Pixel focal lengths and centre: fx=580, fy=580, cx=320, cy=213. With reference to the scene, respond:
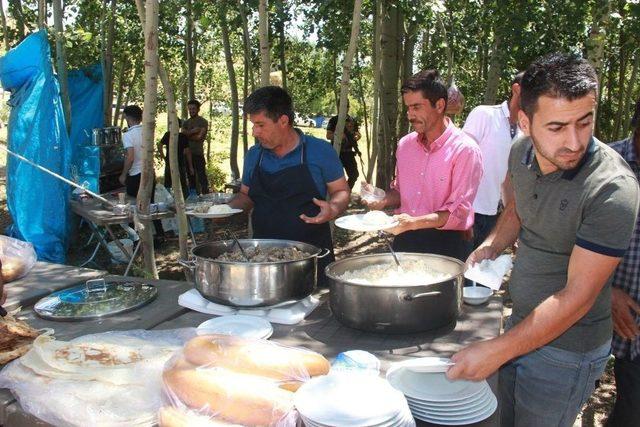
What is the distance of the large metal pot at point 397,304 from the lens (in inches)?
73.4

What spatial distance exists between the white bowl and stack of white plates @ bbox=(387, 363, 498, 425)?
79 cm

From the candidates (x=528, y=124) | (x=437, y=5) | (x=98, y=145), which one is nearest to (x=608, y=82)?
(x=437, y=5)

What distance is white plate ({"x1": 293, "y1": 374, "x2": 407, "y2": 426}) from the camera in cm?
128

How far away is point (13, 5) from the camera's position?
9.20 meters

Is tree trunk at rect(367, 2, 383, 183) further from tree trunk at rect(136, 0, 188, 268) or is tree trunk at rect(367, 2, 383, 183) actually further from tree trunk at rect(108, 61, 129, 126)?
tree trunk at rect(108, 61, 129, 126)

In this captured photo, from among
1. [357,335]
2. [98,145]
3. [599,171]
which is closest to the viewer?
[599,171]

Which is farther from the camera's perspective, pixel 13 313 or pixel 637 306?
pixel 13 313

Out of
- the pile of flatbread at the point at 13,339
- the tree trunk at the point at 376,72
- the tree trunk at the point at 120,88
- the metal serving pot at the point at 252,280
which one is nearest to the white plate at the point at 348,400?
the metal serving pot at the point at 252,280

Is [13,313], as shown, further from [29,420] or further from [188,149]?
[188,149]

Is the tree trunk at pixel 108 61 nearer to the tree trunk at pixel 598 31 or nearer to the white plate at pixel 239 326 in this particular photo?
the tree trunk at pixel 598 31

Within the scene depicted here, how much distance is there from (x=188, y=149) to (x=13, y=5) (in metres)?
3.52

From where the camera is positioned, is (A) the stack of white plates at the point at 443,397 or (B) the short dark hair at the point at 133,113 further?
(B) the short dark hair at the point at 133,113

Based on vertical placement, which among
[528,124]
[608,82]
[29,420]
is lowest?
[29,420]

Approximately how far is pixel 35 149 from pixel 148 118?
9.92 ft
